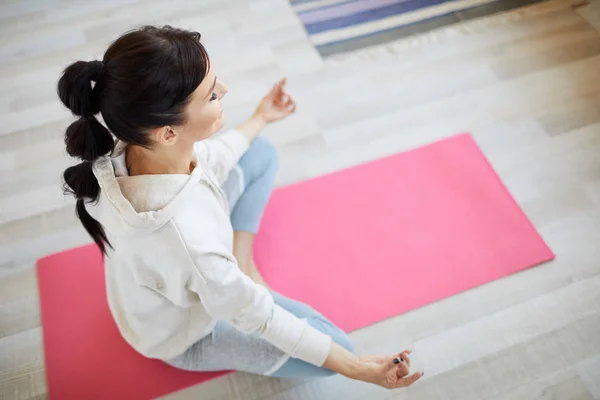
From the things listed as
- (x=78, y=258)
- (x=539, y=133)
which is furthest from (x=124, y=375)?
(x=539, y=133)

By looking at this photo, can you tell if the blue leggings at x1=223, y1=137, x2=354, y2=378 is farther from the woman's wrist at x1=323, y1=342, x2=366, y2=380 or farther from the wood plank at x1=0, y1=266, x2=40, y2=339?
the wood plank at x1=0, y1=266, x2=40, y2=339

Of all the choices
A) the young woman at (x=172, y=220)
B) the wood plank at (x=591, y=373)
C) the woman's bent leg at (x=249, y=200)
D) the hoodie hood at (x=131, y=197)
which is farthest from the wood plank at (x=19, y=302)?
the wood plank at (x=591, y=373)

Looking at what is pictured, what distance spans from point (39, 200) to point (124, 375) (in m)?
0.66

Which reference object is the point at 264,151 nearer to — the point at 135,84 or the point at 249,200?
the point at 249,200

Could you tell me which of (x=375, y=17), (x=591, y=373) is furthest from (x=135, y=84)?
(x=375, y=17)

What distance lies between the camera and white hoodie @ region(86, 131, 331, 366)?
89cm

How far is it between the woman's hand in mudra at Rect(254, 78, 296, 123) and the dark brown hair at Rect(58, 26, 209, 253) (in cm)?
58

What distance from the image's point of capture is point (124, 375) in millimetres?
1343

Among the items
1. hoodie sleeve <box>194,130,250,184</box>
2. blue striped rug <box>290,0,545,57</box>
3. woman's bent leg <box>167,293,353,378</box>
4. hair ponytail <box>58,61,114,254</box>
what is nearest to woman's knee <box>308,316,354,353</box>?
woman's bent leg <box>167,293,353,378</box>

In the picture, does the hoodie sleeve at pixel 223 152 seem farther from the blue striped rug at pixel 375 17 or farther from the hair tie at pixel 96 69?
the blue striped rug at pixel 375 17

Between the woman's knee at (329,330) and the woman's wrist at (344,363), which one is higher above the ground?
the woman's wrist at (344,363)

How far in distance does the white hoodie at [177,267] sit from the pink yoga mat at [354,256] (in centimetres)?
30

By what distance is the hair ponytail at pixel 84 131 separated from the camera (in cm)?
78

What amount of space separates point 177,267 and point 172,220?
0.08 metres
